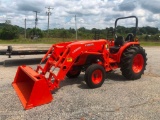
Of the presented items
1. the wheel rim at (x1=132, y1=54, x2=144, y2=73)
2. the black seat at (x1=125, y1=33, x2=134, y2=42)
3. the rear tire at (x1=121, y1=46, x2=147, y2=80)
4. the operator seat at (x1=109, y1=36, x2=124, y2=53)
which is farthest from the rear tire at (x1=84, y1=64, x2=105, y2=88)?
the black seat at (x1=125, y1=33, x2=134, y2=42)

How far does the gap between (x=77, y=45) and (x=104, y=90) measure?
57.5 inches

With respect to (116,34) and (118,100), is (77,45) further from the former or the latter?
(116,34)

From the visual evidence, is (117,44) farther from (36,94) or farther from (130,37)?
(36,94)

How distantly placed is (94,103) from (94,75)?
144cm

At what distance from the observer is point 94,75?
694cm

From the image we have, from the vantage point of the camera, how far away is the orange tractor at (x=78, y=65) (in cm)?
562

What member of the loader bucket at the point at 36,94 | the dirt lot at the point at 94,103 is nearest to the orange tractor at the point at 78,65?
the loader bucket at the point at 36,94

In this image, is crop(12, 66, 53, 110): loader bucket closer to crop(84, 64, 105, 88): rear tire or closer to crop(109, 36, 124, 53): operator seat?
crop(84, 64, 105, 88): rear tire

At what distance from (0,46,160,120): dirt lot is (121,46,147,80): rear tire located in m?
0.35

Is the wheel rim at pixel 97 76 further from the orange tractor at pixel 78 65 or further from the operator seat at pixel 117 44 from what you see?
the operator seat at pixel 117 44

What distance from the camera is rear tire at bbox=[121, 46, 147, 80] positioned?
25.6 ft

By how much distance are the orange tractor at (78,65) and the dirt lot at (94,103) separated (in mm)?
262

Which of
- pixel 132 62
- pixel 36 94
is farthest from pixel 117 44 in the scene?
pixel 36 94

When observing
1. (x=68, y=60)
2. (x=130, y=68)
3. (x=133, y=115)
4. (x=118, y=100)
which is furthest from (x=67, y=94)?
(x=130, y=68)
